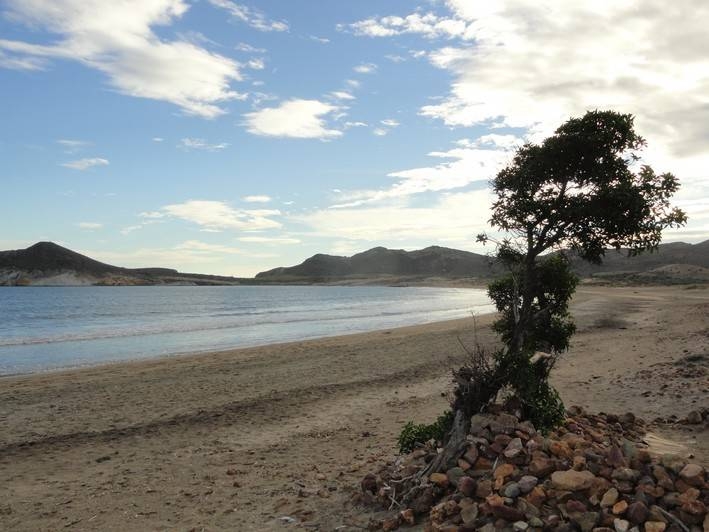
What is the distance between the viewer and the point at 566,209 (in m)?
9.07

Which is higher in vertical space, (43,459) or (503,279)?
(503,279)

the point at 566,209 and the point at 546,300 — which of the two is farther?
the point at 546,300

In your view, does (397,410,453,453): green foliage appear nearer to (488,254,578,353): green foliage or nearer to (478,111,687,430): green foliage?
(478,111,687,430): green foliage

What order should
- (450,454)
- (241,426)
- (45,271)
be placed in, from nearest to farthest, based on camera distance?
(450,454)
(241,426)
(45,271)

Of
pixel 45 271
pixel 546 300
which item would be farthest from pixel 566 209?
pixel 45 271

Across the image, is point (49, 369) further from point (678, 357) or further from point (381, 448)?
point (678, 357)

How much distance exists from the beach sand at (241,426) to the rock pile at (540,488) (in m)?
0.98

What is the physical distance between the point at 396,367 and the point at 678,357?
9023mm

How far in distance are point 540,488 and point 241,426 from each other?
806cm

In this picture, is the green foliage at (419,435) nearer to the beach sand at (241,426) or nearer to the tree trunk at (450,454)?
the beach sand at (241,426)

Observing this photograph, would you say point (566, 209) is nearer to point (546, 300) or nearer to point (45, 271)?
point (546, 300)

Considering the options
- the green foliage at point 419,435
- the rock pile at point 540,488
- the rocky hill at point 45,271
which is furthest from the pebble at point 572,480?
the rocky hill at point 45,271

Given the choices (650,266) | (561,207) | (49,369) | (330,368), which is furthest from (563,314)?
(650,266)

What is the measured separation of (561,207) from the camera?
9.22 meters
